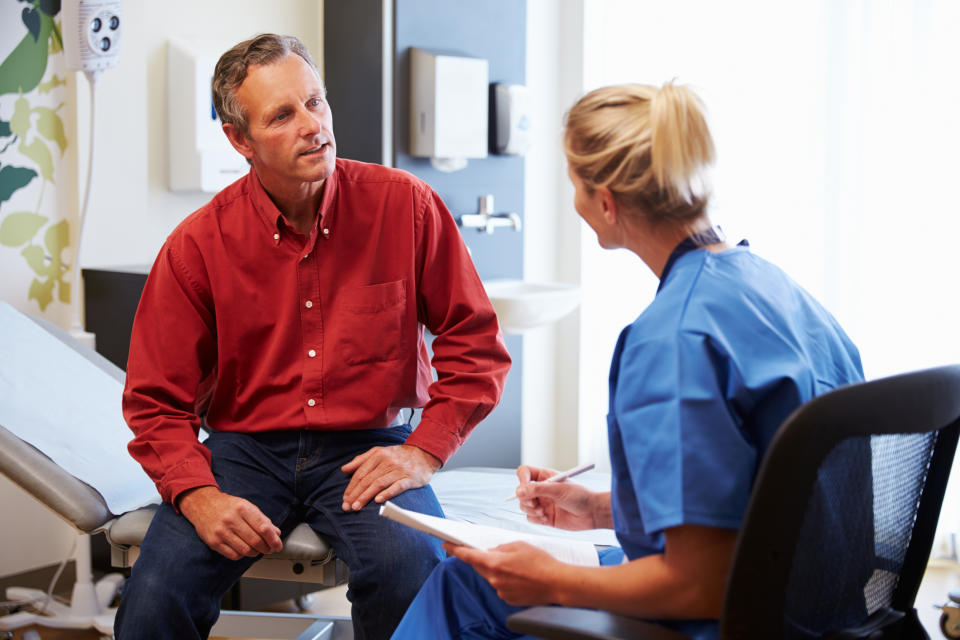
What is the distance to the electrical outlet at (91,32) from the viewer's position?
236 centimetres

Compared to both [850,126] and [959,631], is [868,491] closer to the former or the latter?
[959,631]

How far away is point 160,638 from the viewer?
1465mm

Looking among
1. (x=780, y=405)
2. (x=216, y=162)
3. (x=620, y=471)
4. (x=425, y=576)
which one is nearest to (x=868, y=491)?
(x=780, y=405)

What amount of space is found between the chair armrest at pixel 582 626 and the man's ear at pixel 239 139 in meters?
1.09

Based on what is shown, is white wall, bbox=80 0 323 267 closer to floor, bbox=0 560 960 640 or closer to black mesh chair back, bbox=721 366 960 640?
floor, bbox=0 560 960 640

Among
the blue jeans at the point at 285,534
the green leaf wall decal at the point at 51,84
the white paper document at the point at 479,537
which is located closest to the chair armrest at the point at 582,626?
the white paper document at the point at 479,537

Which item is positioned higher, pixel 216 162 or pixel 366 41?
pixel 366 41

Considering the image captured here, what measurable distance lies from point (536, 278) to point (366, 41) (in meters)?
1.31

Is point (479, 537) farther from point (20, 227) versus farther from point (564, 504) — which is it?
point (20, 227)

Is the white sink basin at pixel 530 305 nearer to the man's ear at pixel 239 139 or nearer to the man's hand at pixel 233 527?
the man's ear at pixel 239 139

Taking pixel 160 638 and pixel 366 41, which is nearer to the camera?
pixel 160 638

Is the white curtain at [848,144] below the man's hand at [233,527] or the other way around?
the other way around

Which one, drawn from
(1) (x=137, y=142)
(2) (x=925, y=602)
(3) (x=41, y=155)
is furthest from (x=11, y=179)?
(2) (x=925, y=602)

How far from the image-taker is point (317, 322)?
1.75 metres
